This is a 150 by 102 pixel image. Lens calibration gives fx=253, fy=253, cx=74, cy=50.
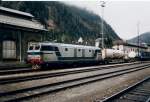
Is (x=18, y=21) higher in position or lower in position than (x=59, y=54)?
higher

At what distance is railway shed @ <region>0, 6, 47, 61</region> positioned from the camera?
111ft

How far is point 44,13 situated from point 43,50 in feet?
271

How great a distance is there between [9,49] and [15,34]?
2.38 meters

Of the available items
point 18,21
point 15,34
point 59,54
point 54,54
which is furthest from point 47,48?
point 18,21

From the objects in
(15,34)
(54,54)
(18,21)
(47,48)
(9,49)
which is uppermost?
(18,21)

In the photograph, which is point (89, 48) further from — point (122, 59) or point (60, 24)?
point (60, 24)

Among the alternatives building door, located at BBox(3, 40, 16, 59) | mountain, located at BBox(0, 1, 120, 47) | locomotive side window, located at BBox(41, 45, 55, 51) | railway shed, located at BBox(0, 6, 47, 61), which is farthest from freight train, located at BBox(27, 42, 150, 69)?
mountain, located at BBox(0, 1, 120, 47)

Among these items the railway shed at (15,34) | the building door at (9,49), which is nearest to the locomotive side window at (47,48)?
the railway shed at (15,34)

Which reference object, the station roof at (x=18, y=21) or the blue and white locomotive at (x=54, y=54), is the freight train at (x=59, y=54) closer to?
the blue and white locomotive at (x=54, y=54)

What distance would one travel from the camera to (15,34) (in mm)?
35562

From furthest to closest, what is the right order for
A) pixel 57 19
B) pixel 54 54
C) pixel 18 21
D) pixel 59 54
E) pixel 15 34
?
1. pixel 57 19
2. pixel 18 21
3. pixel 15 34
4. pixel 59 54
5. pixel 54 54

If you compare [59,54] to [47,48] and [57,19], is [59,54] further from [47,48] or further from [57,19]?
[57,19]

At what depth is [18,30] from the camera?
35.8 meters

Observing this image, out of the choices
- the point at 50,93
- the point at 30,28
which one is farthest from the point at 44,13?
the point at 50,93
